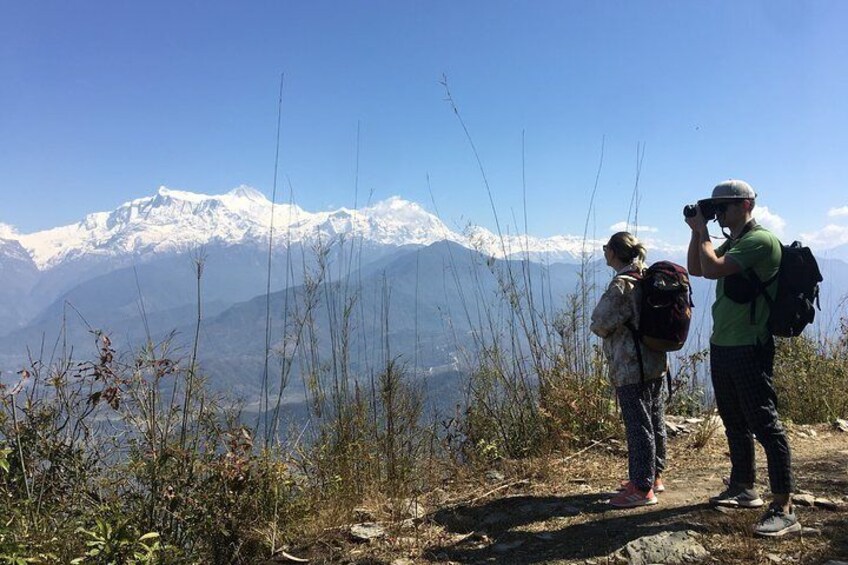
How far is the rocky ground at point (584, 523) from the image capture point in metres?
2.44

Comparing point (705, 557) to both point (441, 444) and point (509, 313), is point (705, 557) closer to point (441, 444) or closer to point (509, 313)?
point (441, 444)

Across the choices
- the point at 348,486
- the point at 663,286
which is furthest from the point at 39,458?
the point at 663,286

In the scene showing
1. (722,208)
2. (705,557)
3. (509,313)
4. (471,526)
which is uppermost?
(722,208)

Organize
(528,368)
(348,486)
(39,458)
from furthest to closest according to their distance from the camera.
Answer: (528,368) → (348,486) → (39,458)

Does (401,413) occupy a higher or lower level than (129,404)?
lower

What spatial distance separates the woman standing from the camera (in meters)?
3.06

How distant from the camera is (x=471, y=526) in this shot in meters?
3.12

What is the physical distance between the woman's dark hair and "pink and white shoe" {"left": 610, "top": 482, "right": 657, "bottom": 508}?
4.41ft

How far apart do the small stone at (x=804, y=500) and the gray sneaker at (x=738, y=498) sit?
6.8 inches

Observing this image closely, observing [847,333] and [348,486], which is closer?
[348,486]

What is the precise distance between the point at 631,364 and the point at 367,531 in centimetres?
181

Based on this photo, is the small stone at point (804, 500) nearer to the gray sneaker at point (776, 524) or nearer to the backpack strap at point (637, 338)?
the gray sneaker at point (776, 524)

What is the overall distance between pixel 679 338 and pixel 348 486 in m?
2.25

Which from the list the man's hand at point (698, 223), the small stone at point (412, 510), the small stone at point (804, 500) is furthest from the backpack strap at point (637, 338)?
the small stone at point (412, 510)
